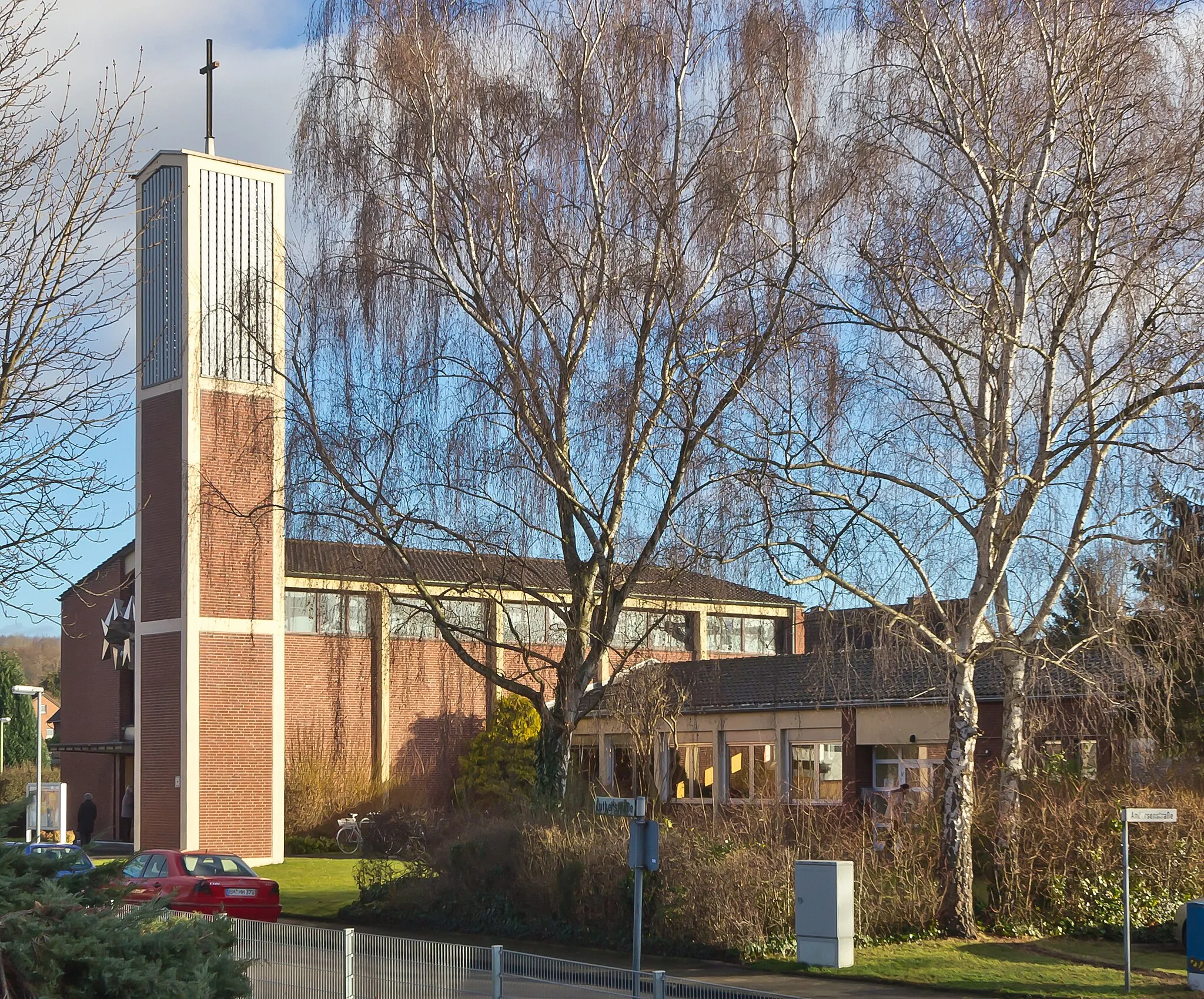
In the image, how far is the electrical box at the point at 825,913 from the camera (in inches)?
704

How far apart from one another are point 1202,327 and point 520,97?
1040 cm

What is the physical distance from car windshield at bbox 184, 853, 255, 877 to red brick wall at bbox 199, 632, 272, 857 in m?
14.8

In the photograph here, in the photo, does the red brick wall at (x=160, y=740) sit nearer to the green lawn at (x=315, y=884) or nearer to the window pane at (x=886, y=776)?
the green lawn at (x=315, y=884)

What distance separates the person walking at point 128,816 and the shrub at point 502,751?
394 inches

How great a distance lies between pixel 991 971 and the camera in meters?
17.3

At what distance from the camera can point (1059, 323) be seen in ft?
61.3

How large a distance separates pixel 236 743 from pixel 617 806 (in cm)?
2469

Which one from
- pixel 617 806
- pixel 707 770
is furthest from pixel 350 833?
pixel 617 806

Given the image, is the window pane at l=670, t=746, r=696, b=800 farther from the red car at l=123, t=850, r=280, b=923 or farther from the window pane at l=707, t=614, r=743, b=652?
the red car at l=123, t=850, r=280, b=923

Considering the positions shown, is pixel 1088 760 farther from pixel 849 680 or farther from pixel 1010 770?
pixel 849 680

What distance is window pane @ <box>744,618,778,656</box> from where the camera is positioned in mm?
52259

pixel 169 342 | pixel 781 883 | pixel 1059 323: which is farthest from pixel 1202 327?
pixel 169 342

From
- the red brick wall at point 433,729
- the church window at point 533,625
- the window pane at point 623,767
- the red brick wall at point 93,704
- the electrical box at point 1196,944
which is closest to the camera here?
the electrical box at point 1196,944

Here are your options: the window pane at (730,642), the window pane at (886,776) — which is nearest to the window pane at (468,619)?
the window pane at (886,776)
